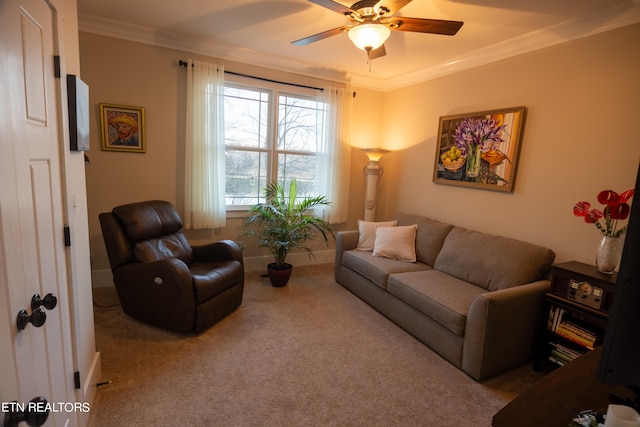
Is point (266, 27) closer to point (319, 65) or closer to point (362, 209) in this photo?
point (319, 65)

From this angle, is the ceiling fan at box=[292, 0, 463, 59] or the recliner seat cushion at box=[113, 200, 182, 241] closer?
the ceiling fan at box=[292, 0, 463, 59]

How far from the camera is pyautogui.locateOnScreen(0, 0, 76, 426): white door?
0.90 meters

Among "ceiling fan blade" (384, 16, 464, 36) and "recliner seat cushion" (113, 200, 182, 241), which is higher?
"ceiling fan blade" (384, 16, 464, 36)

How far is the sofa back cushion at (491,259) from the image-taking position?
2555mm

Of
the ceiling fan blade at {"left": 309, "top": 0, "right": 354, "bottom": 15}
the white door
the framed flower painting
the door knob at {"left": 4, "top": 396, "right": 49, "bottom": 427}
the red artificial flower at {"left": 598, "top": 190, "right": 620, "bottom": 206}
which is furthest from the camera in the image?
the framed flower painting

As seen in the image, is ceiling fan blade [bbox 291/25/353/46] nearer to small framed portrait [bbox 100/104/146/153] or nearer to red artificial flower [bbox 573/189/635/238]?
small framed portrait [bbox 100/104/146/153]

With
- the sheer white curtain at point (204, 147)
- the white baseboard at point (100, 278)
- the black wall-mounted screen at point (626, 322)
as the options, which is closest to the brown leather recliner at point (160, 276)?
the sheer white curtain at point (204, 147)

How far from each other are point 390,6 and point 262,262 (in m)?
3.15

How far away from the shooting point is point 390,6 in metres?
1.93

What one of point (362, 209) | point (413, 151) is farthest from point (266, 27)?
point (362, 209)

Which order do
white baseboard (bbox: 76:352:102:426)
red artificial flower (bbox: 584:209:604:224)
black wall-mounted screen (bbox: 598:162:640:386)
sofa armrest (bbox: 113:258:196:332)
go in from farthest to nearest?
sofa armrest (bbox: 113:258:196:332) → red artificial flower (bbox: 584:209:604:224) → white baseboard (bbox: 76:352:102:426) → black wall-mounted screen (bbox: 598:162:640:386)

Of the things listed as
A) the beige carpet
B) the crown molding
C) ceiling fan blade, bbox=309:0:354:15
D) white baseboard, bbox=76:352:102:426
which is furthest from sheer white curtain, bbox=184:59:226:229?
the crown molding

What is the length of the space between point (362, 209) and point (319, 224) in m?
1.17

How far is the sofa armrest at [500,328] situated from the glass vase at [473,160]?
1.35 metres
